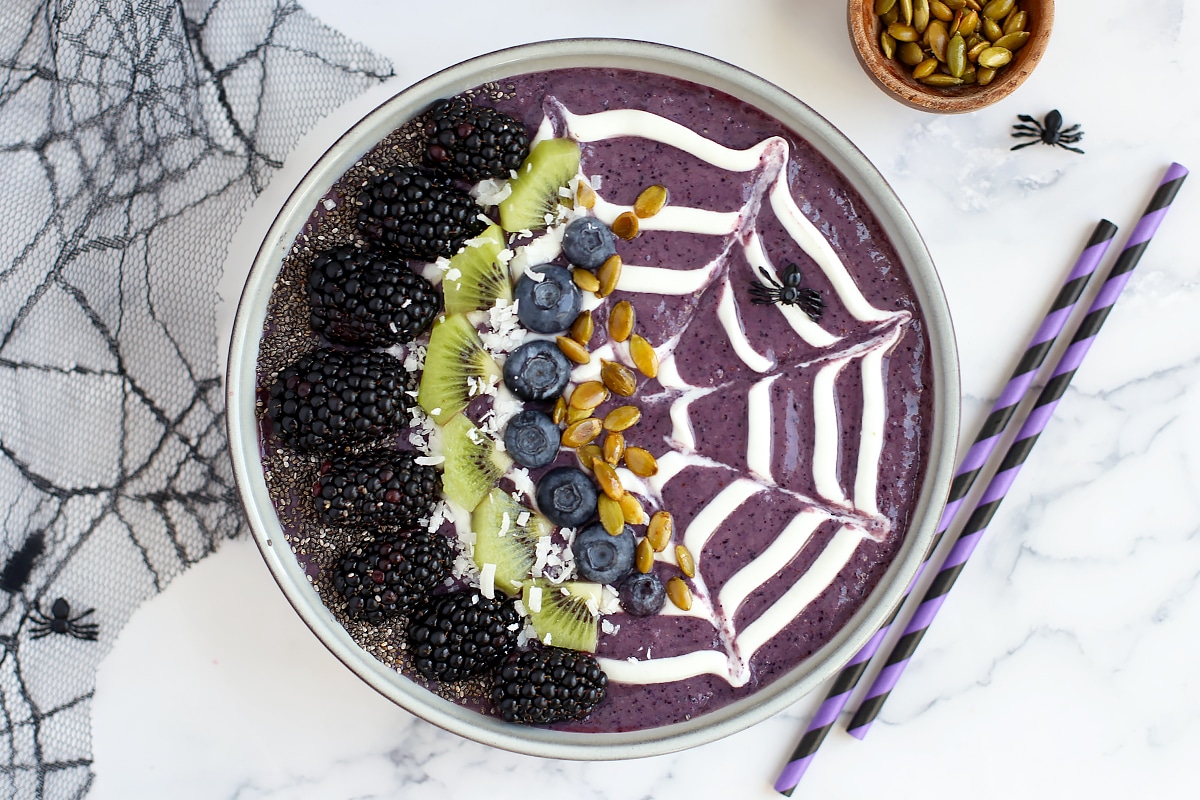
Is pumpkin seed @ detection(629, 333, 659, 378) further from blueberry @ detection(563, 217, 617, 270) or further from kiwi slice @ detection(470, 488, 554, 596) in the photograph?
kiwi slice @ detection(470, 488, 554, 596)

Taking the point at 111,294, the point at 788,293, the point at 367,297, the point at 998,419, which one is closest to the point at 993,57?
the point at 788,293

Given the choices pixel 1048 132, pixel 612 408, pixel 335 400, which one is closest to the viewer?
pixel 335 400

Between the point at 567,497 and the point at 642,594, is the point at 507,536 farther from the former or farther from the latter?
the point at 642,594

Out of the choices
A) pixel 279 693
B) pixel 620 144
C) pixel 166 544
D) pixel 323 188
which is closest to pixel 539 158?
pixel 620 144

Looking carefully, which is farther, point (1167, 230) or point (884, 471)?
point (1167, 230)

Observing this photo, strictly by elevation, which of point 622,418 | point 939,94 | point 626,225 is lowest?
point 622,418

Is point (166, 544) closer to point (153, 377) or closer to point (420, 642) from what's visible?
point (153, 377)

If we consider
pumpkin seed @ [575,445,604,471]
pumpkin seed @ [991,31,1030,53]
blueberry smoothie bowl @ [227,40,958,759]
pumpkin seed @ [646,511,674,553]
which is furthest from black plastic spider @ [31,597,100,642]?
pumpkin seed @ [991,31,1030,53]
